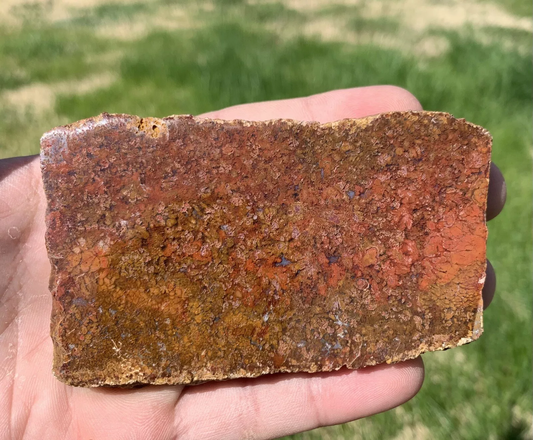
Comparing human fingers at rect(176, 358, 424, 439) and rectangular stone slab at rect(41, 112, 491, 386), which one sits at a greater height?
rectangular stone slab at rect(41, 112, 491, 386)

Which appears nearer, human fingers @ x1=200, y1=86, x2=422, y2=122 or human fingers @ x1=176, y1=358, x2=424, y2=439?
human fingers @ x1=176, y1=358, x2=424, y2=439

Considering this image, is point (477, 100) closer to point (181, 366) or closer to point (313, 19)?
point (313, 19)

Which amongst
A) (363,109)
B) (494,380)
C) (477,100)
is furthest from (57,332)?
(477,100)

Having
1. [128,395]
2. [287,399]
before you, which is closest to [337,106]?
[287,399]

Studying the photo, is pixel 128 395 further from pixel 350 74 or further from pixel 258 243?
pixel 350 74

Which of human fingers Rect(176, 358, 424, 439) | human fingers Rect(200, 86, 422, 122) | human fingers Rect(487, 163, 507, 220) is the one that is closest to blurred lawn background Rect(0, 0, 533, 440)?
human fingers Rect(176, 358, 424, 439)

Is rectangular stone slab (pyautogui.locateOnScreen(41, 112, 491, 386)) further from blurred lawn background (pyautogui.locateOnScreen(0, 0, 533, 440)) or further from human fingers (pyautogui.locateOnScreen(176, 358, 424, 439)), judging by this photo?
blurred lawn background (pyautogui.locateOnScreen(0, 0, 533, 440))

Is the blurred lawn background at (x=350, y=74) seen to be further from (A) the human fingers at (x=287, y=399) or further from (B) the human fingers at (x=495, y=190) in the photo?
(B) the human fingers at (x=495, y=190)
